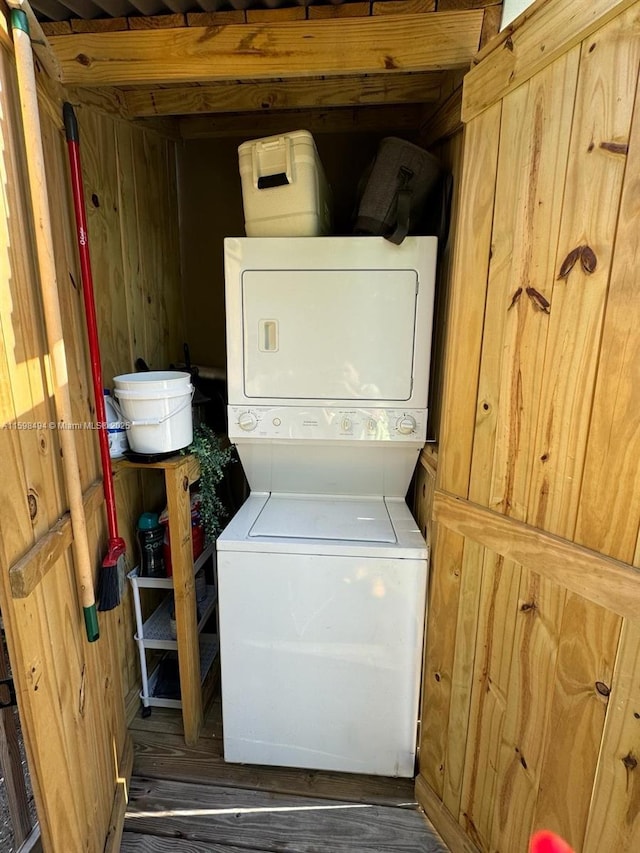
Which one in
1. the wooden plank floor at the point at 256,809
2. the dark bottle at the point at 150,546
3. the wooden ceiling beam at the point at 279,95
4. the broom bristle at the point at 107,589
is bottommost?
the wooden plank floor at the point at 256,809

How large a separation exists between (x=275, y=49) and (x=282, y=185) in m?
0.35

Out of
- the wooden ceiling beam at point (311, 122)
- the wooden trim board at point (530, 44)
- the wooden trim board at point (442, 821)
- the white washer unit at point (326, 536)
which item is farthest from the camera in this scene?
the wooden ceiling beam at point (311, 122)

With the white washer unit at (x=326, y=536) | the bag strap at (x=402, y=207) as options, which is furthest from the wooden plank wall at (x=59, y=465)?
the bag strap at (x=402, y=207)

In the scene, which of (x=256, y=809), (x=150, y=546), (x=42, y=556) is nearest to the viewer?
(x=42, y=556)

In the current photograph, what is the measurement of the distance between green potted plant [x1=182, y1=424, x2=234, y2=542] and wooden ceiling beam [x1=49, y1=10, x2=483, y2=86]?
45.0 inches

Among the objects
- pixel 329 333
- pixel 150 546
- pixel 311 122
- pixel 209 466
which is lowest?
pixel 150 546

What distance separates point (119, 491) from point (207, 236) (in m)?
1.34

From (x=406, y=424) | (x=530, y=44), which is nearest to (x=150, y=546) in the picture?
(x=406, y=424)

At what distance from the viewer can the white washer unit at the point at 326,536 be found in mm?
1511

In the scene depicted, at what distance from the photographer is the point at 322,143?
2139 mm

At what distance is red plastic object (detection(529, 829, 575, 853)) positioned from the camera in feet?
3.59

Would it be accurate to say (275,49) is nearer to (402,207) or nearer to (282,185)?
(282,185)

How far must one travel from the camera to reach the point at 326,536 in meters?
1.55

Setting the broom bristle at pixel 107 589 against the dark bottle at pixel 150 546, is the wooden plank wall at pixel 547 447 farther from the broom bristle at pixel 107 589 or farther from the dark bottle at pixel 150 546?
the dark bottle at pixel 150 546
